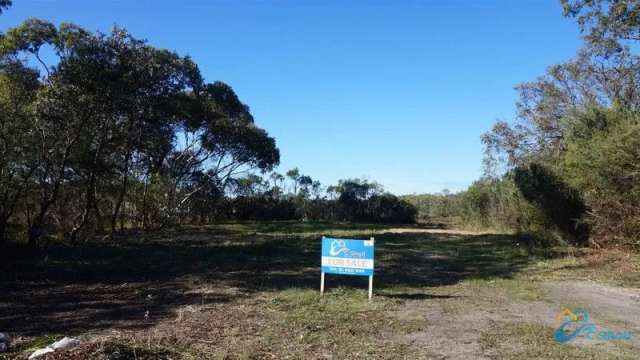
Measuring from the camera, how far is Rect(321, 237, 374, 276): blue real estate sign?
8078 millimetres

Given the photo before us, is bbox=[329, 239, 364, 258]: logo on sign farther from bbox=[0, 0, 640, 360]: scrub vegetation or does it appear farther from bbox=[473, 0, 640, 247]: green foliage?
bbox=[473, 0, 640, 247]: green foliage

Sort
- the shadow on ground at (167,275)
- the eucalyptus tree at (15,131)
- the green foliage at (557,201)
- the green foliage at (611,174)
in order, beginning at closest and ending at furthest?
the shadow on ground at (167,275) → the green foliage at (611,174) → the eucalyptus tree at (15,131) → the green foliage at (557,201)

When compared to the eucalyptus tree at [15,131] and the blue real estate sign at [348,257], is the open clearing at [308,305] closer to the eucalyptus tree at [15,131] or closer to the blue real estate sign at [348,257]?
the blue real estate sign at [348,257]

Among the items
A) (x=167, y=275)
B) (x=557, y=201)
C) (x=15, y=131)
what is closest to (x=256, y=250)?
(x=167, y=275)

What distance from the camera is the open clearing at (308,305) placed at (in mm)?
5238

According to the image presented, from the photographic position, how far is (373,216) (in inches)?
1772

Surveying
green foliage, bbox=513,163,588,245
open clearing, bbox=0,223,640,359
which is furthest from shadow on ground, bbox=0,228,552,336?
green foliage, bbox=513,163,588,245

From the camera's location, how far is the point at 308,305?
291 inches

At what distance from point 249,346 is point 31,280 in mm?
6731

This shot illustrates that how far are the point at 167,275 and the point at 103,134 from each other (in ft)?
31.6

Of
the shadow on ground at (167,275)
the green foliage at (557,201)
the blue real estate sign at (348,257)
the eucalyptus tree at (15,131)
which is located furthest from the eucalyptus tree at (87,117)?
the green foliage at (557,201)

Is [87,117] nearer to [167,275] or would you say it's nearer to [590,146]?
[167,275]

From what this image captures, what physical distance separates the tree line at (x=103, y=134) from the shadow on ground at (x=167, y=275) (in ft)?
9.60

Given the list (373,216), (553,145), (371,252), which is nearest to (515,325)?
(371,252)
